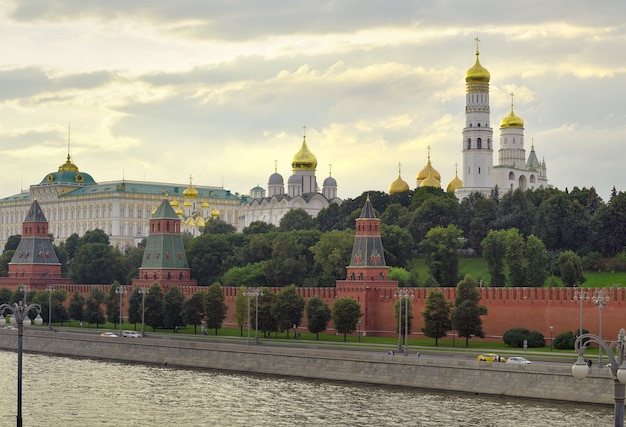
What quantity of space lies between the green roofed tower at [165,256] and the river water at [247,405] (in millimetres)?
31141

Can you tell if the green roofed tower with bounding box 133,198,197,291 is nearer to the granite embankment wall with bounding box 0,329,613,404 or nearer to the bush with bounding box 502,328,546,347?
the granite embankment wall with bounding box 0,329,613,404

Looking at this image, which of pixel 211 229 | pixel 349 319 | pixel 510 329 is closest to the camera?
pixel 510 329

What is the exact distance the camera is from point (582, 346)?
20.6 m

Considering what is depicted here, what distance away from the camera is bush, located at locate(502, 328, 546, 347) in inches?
2355

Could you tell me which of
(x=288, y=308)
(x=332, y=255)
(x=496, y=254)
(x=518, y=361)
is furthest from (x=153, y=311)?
(x=518, y=361)

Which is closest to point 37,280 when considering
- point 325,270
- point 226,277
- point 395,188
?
point 226,277

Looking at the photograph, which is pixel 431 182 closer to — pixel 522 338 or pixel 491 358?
pixel 522 338

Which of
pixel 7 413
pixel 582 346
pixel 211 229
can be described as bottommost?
pixel 7 413

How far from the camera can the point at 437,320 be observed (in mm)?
62844

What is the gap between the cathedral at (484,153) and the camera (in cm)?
11494

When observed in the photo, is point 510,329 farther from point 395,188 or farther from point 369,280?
point 395,188

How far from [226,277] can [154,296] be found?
12007 mm

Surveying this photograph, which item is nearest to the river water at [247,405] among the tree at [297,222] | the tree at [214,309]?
the tree at [214,309]

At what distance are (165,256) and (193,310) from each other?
1384 cm
